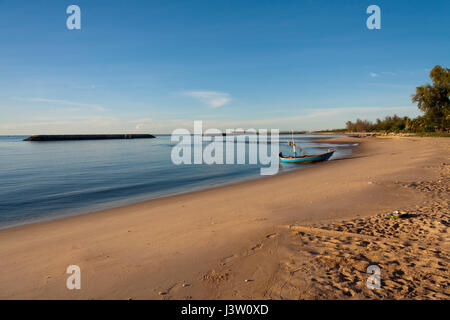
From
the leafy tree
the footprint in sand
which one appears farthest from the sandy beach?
the leafy tree

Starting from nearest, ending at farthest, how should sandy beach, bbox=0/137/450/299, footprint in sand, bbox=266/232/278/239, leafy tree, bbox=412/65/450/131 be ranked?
sandy beach, bbox=0/137/450/299 → footprint in sand, bbox=266/232/278/239 → leafy tree, bbox=412/65/450/131

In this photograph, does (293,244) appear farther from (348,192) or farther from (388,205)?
(348,192)

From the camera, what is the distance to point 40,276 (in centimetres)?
554

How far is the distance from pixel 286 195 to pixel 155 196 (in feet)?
27.3

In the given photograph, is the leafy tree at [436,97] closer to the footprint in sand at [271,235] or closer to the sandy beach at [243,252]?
the sandy beach at [243,252]

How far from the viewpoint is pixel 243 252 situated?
20.6ft

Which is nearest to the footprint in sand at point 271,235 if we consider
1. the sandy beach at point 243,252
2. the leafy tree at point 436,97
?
the sandy beach at point 243,252

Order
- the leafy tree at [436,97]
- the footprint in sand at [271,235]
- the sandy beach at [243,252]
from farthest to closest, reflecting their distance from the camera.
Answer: the leafy tree at [436,97] < the footprint in sand at [271,235] < the sandy beach at [243,252]

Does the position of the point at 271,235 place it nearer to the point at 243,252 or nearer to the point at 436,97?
the point at 243,252

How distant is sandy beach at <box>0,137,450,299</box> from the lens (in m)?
4.71

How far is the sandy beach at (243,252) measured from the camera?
4.71 metres

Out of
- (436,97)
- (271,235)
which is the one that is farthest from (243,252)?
(436,97)

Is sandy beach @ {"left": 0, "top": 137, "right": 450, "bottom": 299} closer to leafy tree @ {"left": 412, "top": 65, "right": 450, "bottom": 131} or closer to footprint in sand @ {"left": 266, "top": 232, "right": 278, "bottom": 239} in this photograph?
footprint in sand @ {"left": 266, "top": 232, "right": 278, "bottom": 239}
